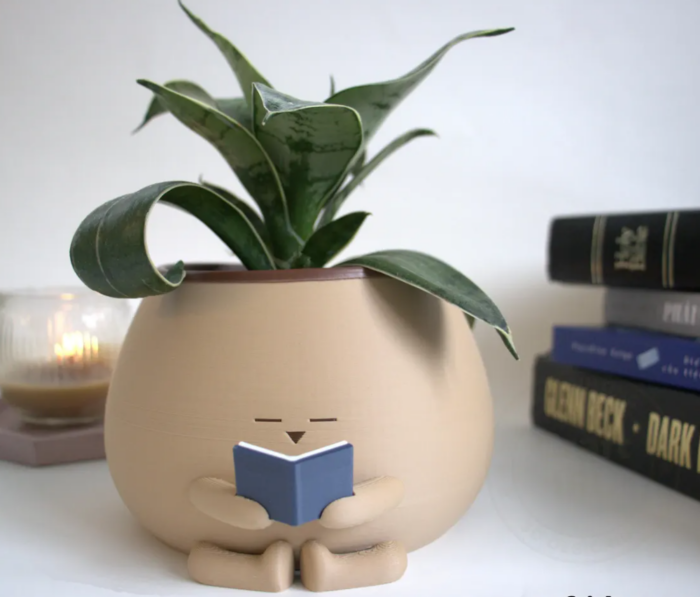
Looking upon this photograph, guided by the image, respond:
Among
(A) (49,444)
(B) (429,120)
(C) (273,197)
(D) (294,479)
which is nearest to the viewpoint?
(D) (294,479)

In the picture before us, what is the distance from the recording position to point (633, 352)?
743 millimetres

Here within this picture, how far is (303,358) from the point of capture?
410 mm

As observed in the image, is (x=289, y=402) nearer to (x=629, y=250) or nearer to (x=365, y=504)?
(x=365, y=504)

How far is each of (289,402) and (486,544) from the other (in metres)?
0.20

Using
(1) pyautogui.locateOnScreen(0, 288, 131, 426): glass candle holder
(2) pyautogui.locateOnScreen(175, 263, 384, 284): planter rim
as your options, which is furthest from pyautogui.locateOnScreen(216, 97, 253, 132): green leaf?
(1) pyautogui.locateOnScreen(0, 288, 131, 426): glass candle holder

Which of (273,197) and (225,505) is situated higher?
(273,197)

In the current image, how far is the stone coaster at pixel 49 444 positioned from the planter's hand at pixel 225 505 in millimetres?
331

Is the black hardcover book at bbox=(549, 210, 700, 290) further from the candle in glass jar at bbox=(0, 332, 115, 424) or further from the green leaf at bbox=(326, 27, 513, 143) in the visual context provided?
the candle in glass jar at bbox=(0, 332, 115, 424)

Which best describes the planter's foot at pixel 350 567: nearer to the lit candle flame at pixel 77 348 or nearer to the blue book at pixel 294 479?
the blue book at pixel 294 479

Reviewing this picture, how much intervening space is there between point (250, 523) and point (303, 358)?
0.32 ft

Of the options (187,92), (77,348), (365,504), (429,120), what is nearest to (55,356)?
(77,348)

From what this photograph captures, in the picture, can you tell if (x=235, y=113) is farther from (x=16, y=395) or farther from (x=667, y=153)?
(x=667, y=153)

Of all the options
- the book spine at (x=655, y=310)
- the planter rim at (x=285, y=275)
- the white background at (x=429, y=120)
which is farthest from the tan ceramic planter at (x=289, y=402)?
the white background at (x=429, y=120)

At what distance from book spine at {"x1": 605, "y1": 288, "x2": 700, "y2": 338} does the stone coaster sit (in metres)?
0.60
